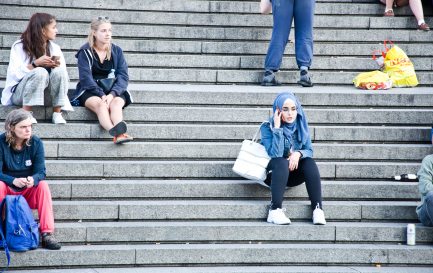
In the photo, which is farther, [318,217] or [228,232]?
[318,217]

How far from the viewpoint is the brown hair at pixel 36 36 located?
10445 mm

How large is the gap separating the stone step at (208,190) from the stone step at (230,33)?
3.32 meters

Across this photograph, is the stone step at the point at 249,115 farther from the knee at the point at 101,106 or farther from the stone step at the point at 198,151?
the stone step at the point at 198,151

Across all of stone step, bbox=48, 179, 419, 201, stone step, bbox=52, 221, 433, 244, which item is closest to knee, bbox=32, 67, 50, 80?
stone step, bbox=48, 179, 419, 201

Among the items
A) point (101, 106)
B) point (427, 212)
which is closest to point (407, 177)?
point (427, 212)

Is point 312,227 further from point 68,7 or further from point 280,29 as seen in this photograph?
point 68,7

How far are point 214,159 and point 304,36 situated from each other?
8.18 ft

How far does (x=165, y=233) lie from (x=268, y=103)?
8.27 feet

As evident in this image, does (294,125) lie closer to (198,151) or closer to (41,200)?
(198,151)

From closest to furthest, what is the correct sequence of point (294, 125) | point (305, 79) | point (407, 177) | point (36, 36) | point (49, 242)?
point (49, 242) → point (294, 125) → point (407, 177) → point (36, 36) → point (305, 79)

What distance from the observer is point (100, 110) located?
10.3 metres

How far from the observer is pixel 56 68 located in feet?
33.8

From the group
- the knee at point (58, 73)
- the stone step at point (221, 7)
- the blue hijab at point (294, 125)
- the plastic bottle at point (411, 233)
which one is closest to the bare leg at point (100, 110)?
the knee at point (58, 73)

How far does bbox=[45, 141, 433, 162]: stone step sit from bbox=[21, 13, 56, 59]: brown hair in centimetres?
106
